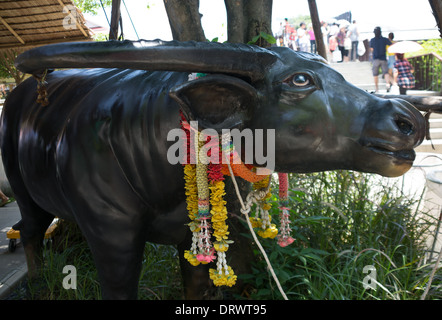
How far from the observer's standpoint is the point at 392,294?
2697 millimetres

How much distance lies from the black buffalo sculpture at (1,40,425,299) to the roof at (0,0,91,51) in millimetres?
3783

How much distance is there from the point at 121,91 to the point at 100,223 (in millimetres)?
625

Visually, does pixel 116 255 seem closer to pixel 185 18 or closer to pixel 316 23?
pixel 185 18

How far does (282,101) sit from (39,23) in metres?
5.64

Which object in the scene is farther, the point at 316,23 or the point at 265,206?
the point at 316,23

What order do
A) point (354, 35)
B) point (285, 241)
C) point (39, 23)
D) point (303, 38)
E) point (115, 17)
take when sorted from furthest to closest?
1. point (354, 35)
2. point (303, 38)
3. point (39, 23)
4. point (115, 17)
5. point (285, 241)

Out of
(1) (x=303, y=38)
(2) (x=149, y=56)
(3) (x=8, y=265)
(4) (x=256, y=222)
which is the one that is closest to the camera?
(2) (x=149, y=56)

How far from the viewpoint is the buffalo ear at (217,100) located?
67.7 inches

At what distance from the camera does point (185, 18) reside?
123 inches

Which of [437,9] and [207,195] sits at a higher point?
[437,9]

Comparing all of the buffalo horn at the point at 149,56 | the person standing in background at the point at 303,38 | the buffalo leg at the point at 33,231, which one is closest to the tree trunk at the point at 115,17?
the buffalo leg at the point at 33,231

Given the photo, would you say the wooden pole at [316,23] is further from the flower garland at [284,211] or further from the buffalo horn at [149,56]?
the buffalo horn at [149,56]

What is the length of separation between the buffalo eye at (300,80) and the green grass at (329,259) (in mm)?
1317

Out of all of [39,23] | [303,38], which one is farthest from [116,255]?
[303,38]
